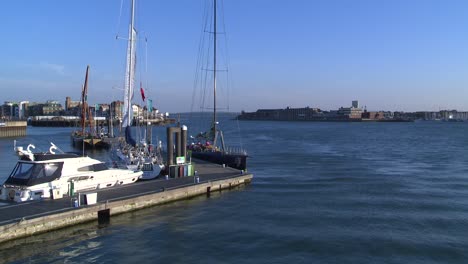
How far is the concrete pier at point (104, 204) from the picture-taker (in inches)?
724

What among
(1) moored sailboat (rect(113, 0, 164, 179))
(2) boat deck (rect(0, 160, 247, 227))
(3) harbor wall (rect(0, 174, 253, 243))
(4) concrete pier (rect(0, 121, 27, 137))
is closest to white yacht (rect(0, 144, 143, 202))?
(2) boat deck (rect(0, 160, 247, 227))

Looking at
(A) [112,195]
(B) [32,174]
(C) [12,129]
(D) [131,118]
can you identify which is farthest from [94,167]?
(C) [12,129]

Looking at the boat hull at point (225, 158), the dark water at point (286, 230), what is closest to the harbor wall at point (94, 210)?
the dark water at point (286, 230)

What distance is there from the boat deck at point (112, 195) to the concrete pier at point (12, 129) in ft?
264

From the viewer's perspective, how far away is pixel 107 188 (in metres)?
25.7

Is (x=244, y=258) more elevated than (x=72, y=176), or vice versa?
(x=72, y=176)

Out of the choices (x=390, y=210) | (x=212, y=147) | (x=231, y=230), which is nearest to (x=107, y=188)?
(x=231, y=230)

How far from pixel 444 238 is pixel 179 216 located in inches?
511

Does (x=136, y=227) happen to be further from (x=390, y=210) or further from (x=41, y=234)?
(x=390, y=210)

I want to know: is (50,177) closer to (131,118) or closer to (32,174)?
(32,174)

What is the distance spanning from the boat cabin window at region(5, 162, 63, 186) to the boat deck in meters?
1.32

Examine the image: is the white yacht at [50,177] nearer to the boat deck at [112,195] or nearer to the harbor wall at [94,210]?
the boat deck at [112,195]

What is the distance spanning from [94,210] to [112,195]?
2.74m

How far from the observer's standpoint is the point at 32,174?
22.5 m
